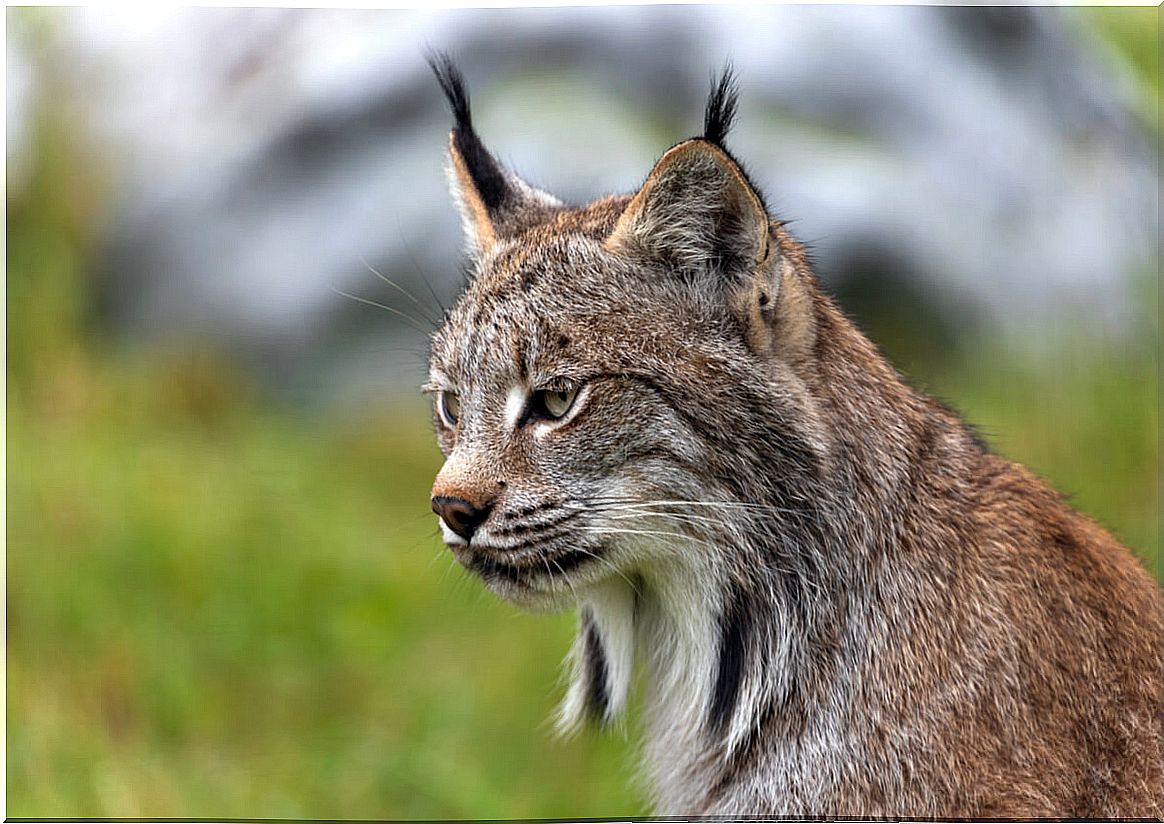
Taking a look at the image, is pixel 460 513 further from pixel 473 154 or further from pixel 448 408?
pixel 473 154

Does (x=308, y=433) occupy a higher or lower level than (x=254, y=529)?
higher

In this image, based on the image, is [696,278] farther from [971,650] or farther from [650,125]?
[650,125]

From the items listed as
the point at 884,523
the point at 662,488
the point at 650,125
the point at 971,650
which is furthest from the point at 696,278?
the point at 650,125

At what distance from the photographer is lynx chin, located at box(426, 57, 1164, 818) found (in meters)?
3.61

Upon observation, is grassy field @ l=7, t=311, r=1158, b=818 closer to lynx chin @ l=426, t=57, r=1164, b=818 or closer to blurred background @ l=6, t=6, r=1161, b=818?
blurred background @ l=6, t=6, r=1161, b=818

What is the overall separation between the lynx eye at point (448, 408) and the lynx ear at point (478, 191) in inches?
18.2

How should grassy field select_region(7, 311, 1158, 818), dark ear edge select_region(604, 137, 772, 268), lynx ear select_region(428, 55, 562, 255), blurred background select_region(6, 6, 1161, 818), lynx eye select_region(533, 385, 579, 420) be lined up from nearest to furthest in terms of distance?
dark ear edge select_region(604, 137, 772, 268)
lynx eye select_region(533, 385, 579, 420)
lynx ear select_region(428, 55, 562, 255)
blurred background select_region(6, 6, 1161, 818)
grassy field select_region(7, 311, 1158, 818)

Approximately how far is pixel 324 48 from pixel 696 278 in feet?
9.04

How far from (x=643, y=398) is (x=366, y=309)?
293cm

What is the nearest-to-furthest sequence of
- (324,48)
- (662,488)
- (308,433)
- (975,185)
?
(662,488)
(975,185)
(324,48)
(308,433)

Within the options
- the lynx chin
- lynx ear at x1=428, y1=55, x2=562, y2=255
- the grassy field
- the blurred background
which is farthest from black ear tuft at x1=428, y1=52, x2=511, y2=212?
the grassy field

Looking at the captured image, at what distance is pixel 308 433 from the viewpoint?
22.5 ft

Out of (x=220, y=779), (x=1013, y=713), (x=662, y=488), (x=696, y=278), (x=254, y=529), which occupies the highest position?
(x=696, y=278)

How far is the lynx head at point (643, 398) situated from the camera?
141 inches
